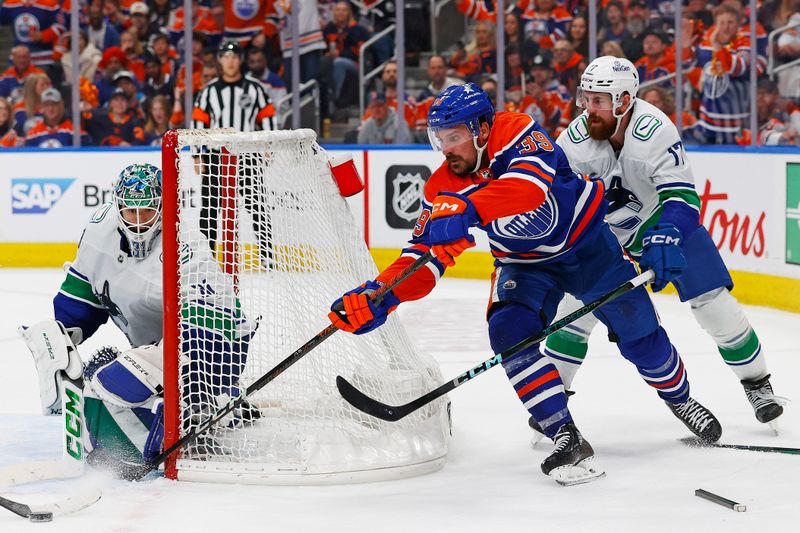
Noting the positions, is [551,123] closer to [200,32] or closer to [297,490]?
[200,32]

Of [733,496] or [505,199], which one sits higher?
[505,199]

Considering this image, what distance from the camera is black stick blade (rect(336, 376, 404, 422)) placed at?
9.77 ft

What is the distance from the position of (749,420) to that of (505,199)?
4.16 feet

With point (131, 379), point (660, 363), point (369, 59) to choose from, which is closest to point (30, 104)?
point (369, 59)

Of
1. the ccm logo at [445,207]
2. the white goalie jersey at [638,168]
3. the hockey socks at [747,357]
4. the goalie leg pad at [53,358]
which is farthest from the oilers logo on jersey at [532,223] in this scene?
the goalie leg pad at [53,358]

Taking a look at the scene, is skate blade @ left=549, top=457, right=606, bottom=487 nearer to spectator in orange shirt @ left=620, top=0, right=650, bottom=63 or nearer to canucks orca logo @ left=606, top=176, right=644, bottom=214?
canucks orca logo @ left=606, top=176, right=644, bottom=214

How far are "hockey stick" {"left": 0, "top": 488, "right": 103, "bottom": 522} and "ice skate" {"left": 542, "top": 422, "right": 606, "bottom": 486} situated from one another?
1.03 m

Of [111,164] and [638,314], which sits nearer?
[638,314]

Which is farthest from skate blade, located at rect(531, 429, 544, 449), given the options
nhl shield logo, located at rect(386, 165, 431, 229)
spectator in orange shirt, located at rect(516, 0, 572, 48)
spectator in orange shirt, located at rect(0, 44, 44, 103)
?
spectator in orange shirt, located at rect(0, 44, 44, 103)

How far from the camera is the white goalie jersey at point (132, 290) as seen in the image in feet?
9.86

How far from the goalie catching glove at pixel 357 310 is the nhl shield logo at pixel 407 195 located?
4202mm

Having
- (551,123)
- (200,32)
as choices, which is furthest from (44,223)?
(551,123)

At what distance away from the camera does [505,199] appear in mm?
2777

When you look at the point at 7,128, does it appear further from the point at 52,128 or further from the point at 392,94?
the point at 392,94
